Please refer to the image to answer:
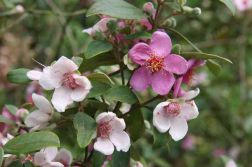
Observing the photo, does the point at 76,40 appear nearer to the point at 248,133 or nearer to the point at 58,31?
the point at 58,31

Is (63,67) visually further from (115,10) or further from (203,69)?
(203,69)

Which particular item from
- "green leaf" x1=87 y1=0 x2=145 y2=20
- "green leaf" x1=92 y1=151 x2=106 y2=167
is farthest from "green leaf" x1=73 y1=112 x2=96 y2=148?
"green leaf" x1=87 y1=0 x2=145 y2=20

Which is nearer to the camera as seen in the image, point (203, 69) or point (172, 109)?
point (172, 109)

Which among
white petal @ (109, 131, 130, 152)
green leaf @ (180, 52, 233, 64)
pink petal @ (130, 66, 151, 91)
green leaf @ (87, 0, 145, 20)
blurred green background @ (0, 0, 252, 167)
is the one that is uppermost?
green leaf @ (87, 0, 145, 20)

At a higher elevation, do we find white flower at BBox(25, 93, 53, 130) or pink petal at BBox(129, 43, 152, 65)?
pink petal at BBox(129, 43, 152, 65)

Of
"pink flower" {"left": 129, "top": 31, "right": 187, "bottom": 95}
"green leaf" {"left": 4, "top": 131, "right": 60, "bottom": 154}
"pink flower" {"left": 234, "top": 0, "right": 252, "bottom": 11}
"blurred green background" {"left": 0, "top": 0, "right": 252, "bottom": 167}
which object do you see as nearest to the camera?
"green leaf" {"left": 4, "top": 131, "right": 60, "bottom": 154}

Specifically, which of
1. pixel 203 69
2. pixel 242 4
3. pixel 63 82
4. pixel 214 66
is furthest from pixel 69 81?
pixel 203 69

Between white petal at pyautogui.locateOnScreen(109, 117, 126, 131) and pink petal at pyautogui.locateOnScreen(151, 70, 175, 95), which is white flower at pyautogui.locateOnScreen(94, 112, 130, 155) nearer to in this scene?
white petal at pyautogui.locateOnScreen(109, 117, 126, 131)
